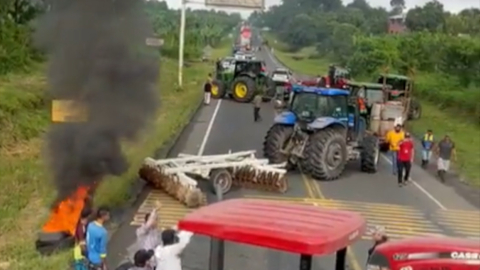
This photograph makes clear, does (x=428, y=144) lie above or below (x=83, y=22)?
below

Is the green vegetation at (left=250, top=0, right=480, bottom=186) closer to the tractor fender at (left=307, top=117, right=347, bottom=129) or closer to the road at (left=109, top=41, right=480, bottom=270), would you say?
the road at (left=109, top=41, right=480, bottom=270)

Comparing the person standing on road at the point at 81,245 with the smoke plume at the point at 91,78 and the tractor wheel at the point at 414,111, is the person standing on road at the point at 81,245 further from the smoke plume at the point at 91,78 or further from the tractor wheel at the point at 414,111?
the tractor wheel at the point at 414,111

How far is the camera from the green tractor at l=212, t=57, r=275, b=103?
37875 mm

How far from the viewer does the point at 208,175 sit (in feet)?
52.7

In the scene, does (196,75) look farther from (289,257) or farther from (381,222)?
(289,257)

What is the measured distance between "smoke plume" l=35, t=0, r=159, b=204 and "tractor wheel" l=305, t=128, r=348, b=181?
5882 millimetres

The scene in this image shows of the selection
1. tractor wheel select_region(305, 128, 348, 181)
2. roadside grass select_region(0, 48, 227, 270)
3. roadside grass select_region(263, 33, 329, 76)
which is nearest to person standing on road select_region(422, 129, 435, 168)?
tractor wheel select_region(305, 128, 348, 181)

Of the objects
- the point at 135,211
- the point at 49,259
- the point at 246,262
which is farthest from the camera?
the point at 135,211

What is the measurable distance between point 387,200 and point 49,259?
29.7 feet

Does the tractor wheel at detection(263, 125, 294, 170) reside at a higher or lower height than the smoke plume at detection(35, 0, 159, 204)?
lower

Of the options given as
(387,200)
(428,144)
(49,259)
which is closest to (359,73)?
(428,144)

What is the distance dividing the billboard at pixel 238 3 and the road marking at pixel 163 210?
19146 millimetres

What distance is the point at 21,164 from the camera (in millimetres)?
17422

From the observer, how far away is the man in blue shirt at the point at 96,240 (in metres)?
8.85
